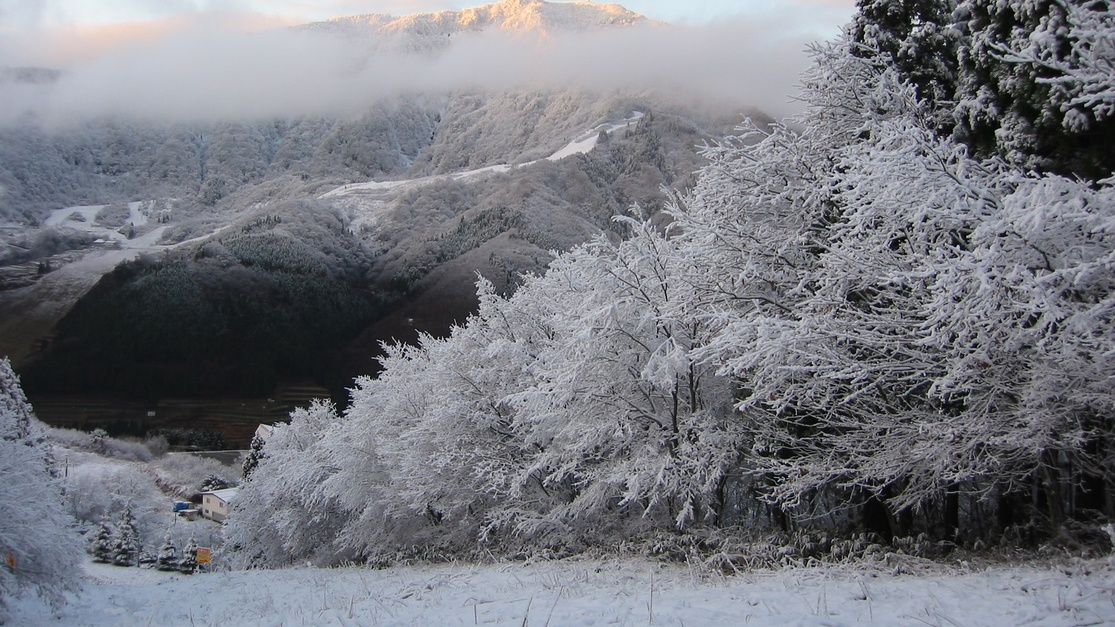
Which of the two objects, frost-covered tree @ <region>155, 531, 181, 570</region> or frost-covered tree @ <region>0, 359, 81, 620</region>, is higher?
frost-covered tree @ <region>0, 359, 81, 620</region>

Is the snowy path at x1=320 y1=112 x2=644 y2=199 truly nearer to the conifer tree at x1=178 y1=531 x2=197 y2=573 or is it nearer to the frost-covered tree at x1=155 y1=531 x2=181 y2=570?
the conifer tree at x1=178 y1=531 x2=197 y2=573

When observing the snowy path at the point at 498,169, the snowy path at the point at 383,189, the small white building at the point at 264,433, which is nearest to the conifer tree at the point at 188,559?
the small white building at the point at 264,433

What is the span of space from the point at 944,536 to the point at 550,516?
28.0 ft

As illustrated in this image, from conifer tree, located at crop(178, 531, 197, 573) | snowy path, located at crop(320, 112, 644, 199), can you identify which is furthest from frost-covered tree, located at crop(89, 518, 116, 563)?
snowy path, located at crop(320, 112, 644, 199)

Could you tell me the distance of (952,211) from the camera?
7.12 m

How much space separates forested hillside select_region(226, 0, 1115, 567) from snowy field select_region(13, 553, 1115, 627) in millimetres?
1703

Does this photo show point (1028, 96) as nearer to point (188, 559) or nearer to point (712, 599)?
point (712, 599)

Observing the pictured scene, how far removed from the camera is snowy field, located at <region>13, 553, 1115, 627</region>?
22.0 feet

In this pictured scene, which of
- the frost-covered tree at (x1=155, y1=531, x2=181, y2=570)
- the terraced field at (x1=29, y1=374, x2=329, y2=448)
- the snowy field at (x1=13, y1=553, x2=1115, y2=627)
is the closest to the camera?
the snowy field at (x1=13, y1=553, x2=1115, y2=627)

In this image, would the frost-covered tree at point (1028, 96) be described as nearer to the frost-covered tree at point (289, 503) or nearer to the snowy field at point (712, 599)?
the snowy field at point (712, 599)

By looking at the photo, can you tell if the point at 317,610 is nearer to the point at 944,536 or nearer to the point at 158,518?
the point at 944,536

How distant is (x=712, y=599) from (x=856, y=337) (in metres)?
3.67

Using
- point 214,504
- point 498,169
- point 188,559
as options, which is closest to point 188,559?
point 188,559

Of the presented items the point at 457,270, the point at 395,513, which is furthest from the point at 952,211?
the point at 457,270
